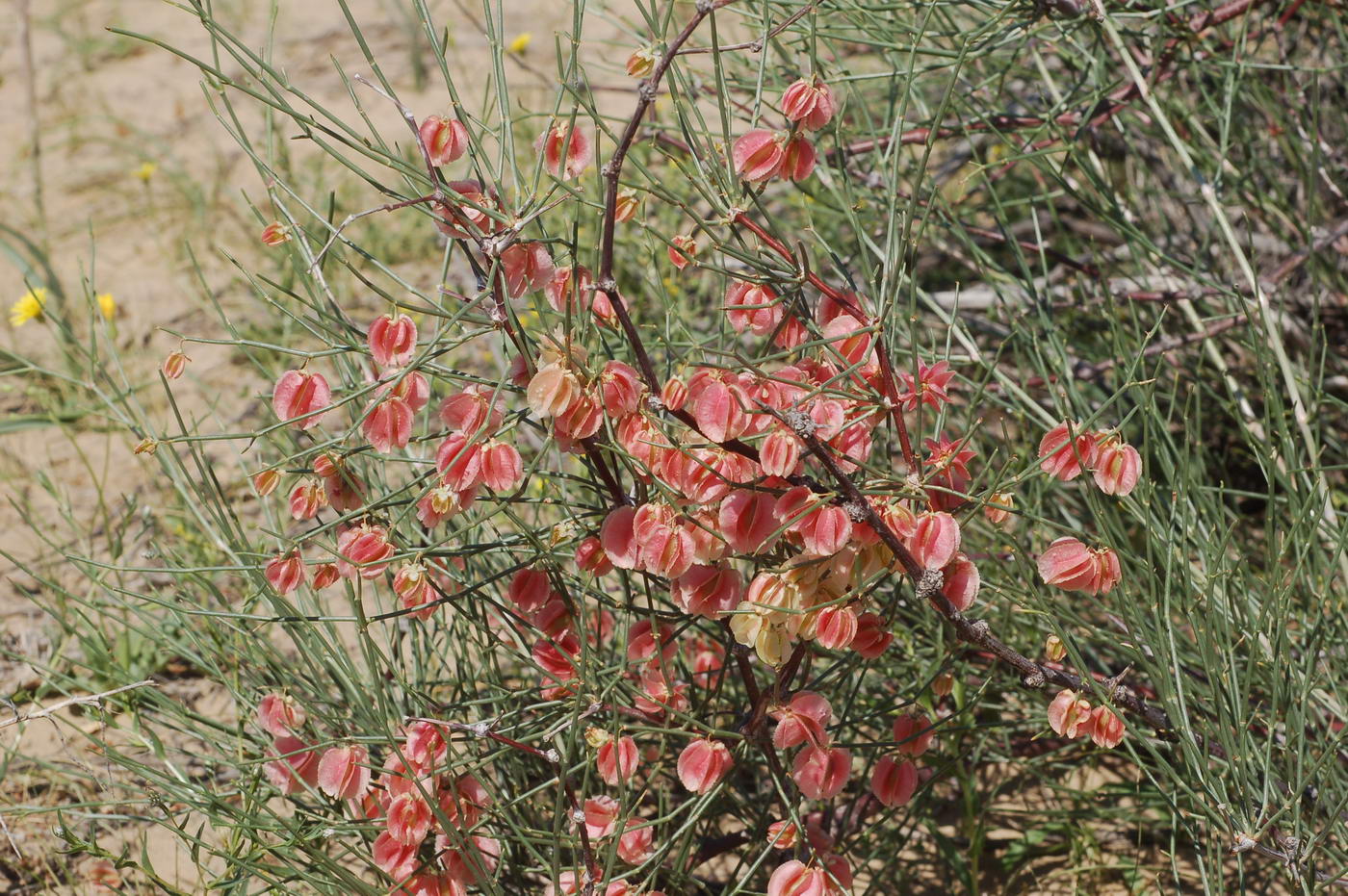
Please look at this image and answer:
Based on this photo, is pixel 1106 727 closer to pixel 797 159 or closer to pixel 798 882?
pixel 798 882

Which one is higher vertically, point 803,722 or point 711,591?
point 711,591

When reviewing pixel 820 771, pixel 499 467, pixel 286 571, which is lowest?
pixel 820 771

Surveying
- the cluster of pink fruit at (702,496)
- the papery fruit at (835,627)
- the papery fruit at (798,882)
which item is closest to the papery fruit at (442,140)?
the cluster of pink fruit at (702,496)

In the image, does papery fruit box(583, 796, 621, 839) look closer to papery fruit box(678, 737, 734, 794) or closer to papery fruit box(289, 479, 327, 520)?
papery fruit box(678, 737, 734, 794)

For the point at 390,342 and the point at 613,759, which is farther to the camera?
the point at 613,759

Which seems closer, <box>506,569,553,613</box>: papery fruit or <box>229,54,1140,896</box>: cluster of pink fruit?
<box>229,54,1140,896</box>: cluster of pink fruit

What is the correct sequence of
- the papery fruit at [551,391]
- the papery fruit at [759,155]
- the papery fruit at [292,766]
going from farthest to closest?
the papery fruit at [292,766]
the papery fruit at [759,155]
the papery fruit at [551,391]

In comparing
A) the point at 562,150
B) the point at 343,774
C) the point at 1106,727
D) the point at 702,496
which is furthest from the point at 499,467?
Answer: the point at 1106,727

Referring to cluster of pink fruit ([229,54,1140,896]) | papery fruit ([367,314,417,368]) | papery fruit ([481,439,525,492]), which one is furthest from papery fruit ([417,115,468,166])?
papery fruit ([481,439,525,492])

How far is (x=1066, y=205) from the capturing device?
2785 millimetres

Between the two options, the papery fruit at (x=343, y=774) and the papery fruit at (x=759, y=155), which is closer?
the papery fruit at (x=759, y=155)

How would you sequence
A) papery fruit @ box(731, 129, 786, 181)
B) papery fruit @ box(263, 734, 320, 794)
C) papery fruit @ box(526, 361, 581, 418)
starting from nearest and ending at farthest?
papery fruit @ box(526, 361, 581, 418) < papery fruit @ box(731, 129, 786, 181) < papery fruit @ box(263, 734, 320, 794)

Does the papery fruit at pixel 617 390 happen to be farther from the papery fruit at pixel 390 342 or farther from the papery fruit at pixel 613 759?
the papery fruit at pixel 613 759

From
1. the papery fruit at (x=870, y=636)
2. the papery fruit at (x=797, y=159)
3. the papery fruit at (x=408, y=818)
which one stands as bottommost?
the papery fruit at (x=408, y=818)
